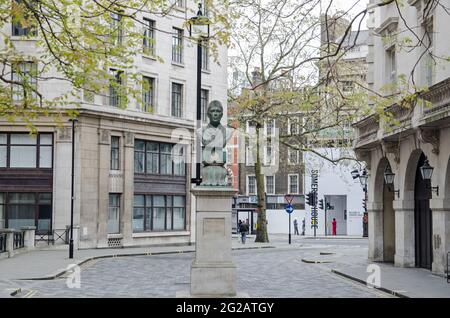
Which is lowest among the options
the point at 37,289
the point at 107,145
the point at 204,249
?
the point at 37,289

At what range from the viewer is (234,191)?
16.1 m

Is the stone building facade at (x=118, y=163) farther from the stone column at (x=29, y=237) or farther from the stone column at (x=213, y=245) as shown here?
the stone column at (x=213, y=245)

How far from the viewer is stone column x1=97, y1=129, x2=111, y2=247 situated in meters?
39.5

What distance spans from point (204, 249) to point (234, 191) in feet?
4.77

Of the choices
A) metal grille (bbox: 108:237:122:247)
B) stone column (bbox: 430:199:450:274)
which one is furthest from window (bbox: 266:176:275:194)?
stone column (bbox: 430:199:450:274)

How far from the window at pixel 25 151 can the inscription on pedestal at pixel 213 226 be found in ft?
79.0

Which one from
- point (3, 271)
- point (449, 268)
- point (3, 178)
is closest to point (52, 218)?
point (3, 178)

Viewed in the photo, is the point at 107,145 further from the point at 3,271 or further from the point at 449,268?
the point at 449,268

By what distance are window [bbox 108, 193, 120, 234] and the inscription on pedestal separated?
993 inches

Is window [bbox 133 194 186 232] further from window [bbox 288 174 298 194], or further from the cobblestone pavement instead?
window [bbox 288 174 298 194]

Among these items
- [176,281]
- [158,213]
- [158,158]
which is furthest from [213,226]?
[158,213]

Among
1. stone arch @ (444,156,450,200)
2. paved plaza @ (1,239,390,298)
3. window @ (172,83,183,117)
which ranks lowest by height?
paved plaza @ (1,239,390,298)

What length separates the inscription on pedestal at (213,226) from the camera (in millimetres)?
16156

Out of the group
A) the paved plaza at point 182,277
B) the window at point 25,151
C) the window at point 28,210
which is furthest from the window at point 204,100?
the paved plaza at point 182,277
